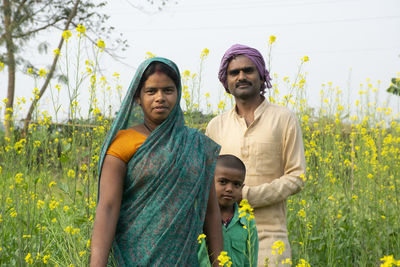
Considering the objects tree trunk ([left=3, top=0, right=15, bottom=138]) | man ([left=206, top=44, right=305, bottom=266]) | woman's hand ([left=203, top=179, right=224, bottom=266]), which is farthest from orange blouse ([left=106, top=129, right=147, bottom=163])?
tree trunk ([left=3, top=0, right=15, bottom=138])

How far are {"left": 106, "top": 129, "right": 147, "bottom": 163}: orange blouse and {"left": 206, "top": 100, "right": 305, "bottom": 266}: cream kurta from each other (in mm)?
810

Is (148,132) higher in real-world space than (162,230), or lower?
higher

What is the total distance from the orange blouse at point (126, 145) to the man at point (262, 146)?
81cm

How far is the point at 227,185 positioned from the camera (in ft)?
6.53

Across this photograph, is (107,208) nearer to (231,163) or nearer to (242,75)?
(231,163)

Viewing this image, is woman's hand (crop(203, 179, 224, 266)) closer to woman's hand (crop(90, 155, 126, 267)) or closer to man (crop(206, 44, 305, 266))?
woman's hand (crop(90, 155, 126, 267))

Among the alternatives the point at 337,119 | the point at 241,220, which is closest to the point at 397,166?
the point at 337,119

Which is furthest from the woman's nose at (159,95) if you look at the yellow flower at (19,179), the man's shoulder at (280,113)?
the yellow flower at (19,179)

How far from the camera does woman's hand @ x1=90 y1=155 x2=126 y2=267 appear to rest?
1438 millimetres

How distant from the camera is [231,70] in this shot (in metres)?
2.38

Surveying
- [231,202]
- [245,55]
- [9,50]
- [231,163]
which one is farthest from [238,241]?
[9,50]

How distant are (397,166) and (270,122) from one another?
1.98 metres

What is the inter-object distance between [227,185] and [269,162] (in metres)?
0.41

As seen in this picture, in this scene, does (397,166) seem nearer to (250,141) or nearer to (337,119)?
(337,119)
